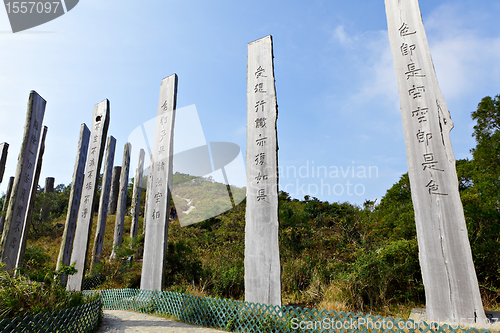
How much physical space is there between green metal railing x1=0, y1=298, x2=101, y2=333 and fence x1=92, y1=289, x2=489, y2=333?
1267mm

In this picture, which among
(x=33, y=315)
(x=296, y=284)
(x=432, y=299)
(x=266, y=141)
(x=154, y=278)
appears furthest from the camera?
(x=296, y=284)

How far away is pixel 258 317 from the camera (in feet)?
14.2

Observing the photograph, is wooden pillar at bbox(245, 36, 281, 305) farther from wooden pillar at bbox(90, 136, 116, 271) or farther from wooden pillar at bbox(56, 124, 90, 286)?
wooden pillar at bbox(90, 136, 116, 271)

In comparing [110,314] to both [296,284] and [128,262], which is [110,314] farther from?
[296,284]

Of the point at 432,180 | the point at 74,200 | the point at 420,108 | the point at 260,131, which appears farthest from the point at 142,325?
the point at 420,108

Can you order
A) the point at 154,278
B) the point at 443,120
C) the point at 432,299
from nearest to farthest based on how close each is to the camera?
1. the point at 432,299
2. the point at 443,120
3. the point at 154,278

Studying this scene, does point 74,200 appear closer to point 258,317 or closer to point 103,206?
point 103,206

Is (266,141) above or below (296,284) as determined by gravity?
above

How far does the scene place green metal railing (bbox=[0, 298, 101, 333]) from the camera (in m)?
3.23

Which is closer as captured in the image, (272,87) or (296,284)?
(272,87)

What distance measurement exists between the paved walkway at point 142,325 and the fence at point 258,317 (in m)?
0.21

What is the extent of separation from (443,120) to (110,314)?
6.75 m

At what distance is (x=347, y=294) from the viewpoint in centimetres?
561

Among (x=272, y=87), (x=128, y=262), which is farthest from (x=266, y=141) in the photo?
(x=128, y=262)
